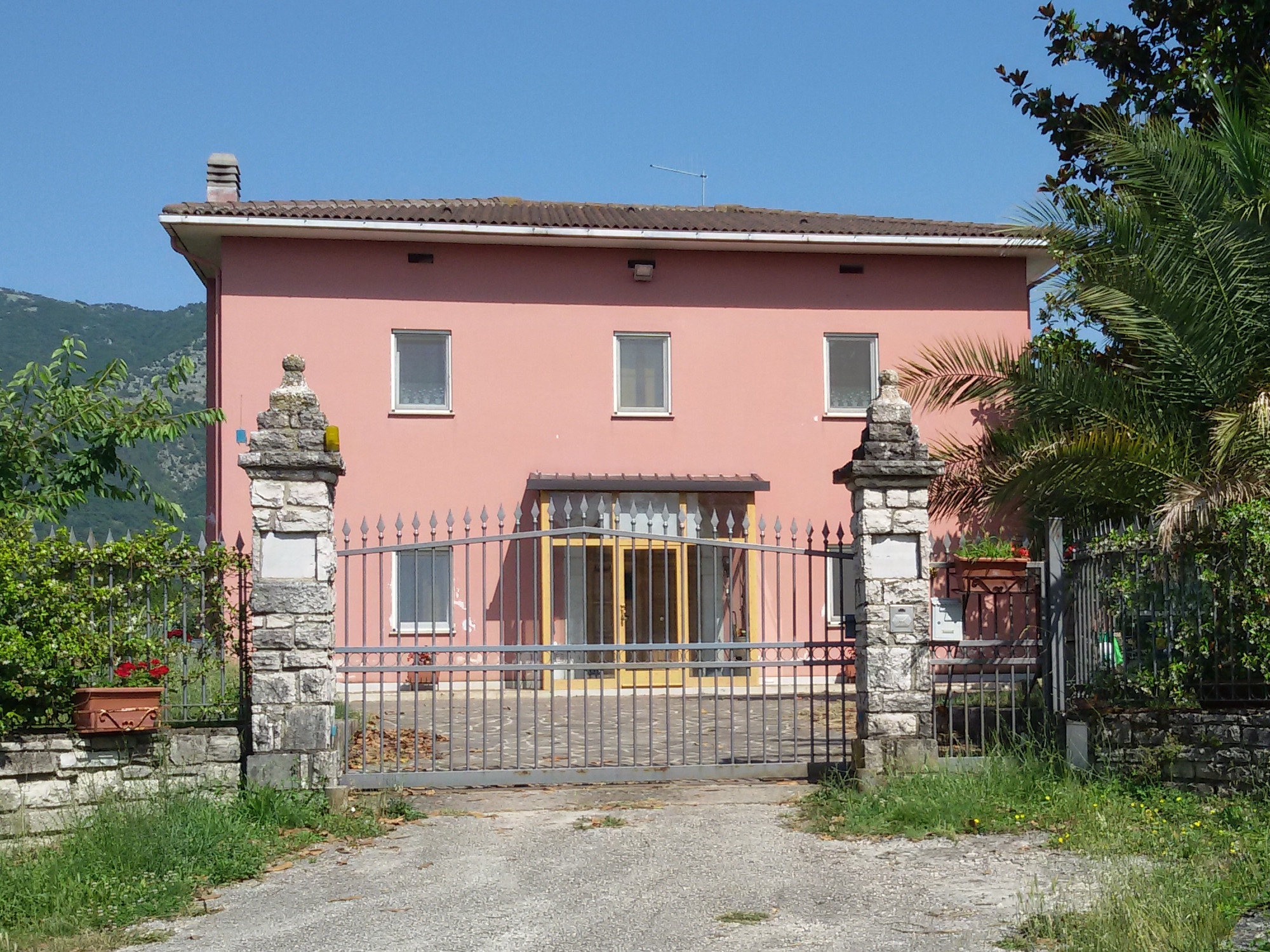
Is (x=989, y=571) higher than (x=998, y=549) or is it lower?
lower

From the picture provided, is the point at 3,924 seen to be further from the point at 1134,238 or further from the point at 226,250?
the point at 226,250

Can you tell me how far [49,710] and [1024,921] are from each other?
19.1ft

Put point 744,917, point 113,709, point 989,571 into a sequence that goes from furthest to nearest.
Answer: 1. point 989,571
2. point 113,709
3. point 744,917

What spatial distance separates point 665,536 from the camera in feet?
30.7

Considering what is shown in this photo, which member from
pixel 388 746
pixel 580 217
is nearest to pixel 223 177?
pixel 580 217

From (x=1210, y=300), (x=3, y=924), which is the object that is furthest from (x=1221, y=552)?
(x=3, y=924)

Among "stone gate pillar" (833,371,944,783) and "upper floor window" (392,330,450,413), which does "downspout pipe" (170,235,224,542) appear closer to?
"upper floor window" (392,330,450,413)

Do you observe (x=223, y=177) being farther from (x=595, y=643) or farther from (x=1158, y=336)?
(x=1158, y=336)

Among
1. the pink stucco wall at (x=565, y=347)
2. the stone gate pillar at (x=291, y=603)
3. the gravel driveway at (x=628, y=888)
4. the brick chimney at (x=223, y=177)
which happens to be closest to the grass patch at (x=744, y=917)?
the gravel driveway at (x=628, y=888)

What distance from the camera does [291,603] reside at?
866 cm

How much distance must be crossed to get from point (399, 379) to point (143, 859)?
11.5 m

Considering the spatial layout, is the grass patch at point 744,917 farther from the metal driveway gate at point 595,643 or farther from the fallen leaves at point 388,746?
the fallen leaves at point 388,746

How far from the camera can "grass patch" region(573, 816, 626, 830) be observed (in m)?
8.43

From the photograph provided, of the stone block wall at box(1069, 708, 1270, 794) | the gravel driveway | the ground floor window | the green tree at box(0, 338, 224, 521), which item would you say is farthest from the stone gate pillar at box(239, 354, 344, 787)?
the ground floor window
